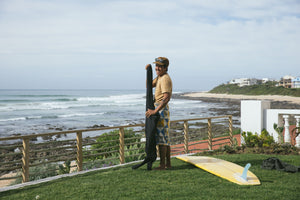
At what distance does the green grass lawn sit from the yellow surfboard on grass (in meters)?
0.09

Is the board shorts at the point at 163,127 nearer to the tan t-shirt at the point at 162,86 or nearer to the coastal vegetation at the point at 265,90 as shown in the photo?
the tan t-shirt at the point at 162,86

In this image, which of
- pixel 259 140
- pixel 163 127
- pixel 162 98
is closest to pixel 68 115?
pixel 259 140

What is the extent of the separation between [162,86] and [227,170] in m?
1.61

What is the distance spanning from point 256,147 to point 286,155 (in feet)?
2.31

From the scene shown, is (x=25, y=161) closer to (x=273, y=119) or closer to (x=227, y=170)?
(x=227, y=170)

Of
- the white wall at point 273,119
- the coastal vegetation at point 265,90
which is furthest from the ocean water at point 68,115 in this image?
the coastal vegetation at point 265,90

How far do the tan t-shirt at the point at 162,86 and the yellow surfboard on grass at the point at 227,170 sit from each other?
1304 millimetres

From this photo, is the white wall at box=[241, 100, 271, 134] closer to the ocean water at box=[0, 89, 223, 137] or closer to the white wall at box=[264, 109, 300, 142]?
the white wall at box=[264, 109, 300, 142]

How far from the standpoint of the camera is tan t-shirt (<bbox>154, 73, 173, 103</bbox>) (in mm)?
4934

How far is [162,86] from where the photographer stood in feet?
16.3

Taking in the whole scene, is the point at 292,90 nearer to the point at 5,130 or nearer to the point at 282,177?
the point at 5,130

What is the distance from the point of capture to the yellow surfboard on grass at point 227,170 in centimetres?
433

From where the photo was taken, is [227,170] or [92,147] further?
[92,147]

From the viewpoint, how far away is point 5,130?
75.5ft
